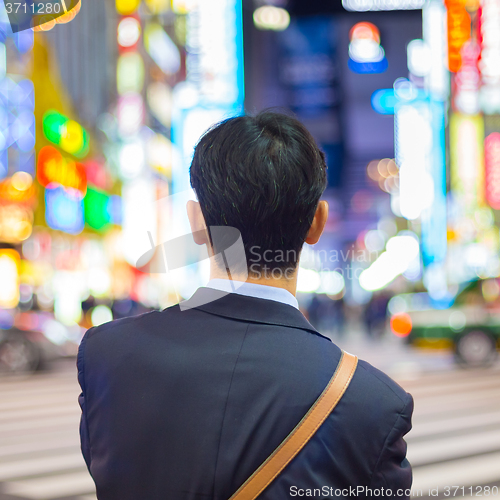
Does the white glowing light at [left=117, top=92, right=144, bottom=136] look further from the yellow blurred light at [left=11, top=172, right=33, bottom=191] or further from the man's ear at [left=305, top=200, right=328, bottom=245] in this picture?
the man's ear at [left=305, top=200, right=328, bottom=245]

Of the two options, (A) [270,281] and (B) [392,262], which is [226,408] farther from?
(B) [392,262]

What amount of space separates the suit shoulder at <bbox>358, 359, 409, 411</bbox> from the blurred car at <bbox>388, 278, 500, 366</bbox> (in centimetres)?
1147

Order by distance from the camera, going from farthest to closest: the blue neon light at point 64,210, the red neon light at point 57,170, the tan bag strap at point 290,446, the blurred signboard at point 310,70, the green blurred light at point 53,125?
the blue neon light at point 64,210
the green blurred light at point 53,125
the red neon light at point 57,170
the blurred signboard at point 310,70
the tan bag strap at point 290,446

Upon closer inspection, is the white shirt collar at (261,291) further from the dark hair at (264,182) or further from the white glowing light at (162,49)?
the white glowing light at (162,49)

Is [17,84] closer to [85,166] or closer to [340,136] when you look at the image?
[85,166]

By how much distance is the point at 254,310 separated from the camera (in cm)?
132

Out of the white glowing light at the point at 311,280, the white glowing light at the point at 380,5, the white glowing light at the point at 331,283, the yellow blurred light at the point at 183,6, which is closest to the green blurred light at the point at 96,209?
the yellow blurred light at the point at 183,6

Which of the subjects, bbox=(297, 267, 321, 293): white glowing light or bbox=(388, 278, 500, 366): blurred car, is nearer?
bbox=(388, 278, 500, 366): blurred car

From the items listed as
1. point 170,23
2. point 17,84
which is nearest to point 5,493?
point 17,84

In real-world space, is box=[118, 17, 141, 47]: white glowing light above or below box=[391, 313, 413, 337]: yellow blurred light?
above

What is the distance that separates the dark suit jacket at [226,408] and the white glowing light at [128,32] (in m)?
49.0

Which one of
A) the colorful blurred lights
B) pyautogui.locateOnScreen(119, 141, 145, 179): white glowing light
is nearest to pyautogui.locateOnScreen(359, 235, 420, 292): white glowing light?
pyautogui.locateOnScreen(119, 141, 145, 179): white glowing light

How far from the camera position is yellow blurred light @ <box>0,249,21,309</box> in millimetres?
23870

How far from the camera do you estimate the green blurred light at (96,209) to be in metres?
35.2
